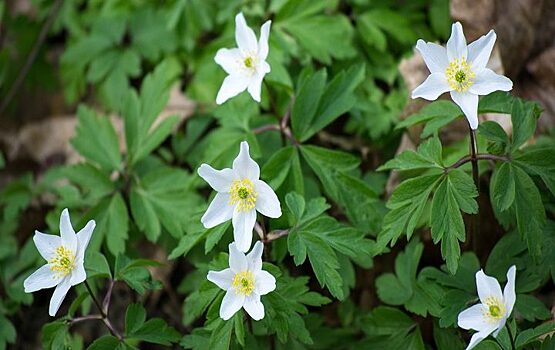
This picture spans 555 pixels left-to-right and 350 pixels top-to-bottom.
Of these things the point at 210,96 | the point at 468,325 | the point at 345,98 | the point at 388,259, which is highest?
the point at 345,98

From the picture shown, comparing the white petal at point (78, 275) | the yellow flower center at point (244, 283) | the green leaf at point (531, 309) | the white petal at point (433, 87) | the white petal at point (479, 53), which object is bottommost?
the green leaf at point (531, 309)

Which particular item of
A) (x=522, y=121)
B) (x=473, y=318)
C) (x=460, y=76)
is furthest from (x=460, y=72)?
(x=473, y=318)

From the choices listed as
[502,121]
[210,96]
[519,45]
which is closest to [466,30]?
[519,45]

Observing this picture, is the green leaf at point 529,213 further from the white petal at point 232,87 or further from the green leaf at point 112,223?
the green leaf at point 112,223

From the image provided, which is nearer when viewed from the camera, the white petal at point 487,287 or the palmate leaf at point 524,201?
the white petal at point 487,287

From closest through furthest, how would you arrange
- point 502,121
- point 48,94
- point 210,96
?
point 502,121 → point 210,96 → point 48,94

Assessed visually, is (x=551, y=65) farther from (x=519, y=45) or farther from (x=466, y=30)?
(x=466, y=30)

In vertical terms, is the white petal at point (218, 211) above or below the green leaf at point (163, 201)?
above

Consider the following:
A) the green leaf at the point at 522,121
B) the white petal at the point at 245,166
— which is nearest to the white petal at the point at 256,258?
the white petal at the point at 245,166
